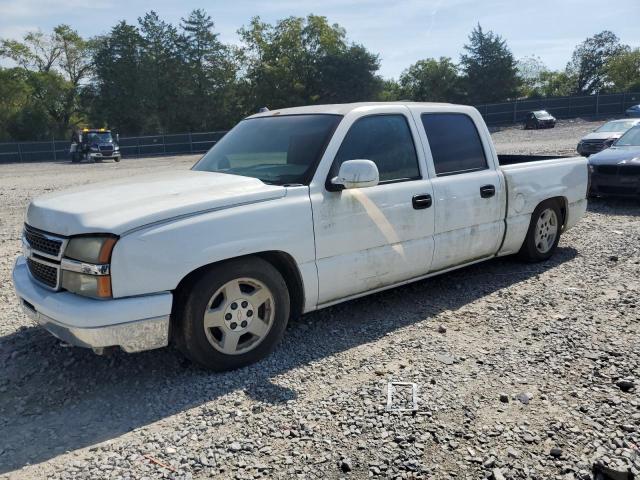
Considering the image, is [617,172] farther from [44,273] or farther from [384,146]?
[44,273]

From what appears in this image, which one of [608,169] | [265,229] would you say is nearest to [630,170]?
[608,169]

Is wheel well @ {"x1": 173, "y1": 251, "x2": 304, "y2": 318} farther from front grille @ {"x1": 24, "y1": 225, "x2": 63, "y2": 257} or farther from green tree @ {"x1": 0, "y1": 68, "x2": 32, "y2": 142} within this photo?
green tree @ {"x1": 0, "y1": 68, "x2": 32, "y2": 142}

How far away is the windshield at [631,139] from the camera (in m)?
11.2

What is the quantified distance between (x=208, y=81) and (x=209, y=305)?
57.4m

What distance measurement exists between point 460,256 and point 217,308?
2.50m

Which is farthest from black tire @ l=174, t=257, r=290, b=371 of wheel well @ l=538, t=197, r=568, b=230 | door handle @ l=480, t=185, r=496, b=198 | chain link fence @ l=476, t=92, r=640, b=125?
chain link fence @ l=476, t=92, r=640, b=125

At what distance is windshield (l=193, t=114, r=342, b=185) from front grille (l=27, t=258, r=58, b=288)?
1.54m

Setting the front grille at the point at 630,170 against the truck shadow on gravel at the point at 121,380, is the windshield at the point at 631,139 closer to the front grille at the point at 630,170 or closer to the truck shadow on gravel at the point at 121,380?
the front grille at the point at 630,170

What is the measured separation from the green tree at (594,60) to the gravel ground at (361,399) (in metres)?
79.6

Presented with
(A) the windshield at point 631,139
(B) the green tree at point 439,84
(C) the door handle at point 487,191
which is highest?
(B) the green tree at point 439,84

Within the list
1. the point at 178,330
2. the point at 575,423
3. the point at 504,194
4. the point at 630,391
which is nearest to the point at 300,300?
the point at 178,330

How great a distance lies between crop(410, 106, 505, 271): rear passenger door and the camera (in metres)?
4.82

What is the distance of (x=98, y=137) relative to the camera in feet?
112

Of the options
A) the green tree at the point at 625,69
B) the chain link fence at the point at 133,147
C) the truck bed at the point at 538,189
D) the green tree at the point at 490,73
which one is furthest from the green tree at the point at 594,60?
the truck bed at the point at 538,189
